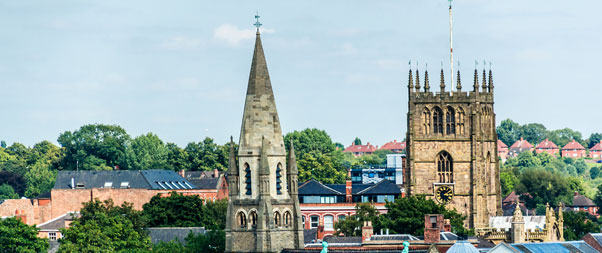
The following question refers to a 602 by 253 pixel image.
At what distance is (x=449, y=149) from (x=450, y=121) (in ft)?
9.49

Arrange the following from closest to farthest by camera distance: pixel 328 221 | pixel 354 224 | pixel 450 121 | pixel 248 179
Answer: pixel 248 179
pixel 354 224
pixel 450 121
pixel 328 221

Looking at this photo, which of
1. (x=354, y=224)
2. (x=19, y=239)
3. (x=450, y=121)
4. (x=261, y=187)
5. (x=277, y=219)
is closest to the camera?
(x=261, y=187)

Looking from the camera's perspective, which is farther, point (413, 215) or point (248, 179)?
point (413, 215)

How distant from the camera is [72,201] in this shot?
192 meters

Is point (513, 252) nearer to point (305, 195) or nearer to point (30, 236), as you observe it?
point (30, 236)

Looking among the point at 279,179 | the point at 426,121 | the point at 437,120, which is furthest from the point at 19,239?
the point at 279,179

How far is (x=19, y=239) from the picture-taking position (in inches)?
5605

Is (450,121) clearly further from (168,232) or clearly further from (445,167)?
(168,232)

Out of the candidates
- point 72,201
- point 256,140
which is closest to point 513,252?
point 256,140

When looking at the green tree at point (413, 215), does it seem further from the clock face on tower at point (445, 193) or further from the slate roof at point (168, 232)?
the slate roof at point (168, 232)

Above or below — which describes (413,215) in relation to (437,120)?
below

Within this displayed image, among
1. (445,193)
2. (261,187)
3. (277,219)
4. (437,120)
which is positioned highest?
(437,120)

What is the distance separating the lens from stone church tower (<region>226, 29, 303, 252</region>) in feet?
323

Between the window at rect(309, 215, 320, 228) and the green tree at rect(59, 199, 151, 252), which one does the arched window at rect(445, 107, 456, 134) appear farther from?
the green tree at rect(59, 199, 151, 252)
